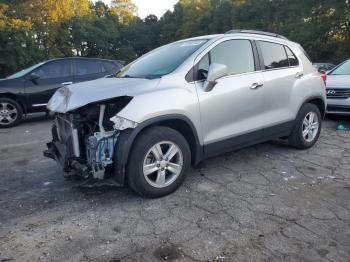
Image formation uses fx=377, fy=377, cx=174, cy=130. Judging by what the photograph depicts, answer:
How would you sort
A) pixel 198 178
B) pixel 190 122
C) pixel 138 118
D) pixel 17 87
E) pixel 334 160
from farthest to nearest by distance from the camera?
pixel 17 87 < pixel 334 160 < pixel 198 178 < pixel 190 122 < pixel 138 118

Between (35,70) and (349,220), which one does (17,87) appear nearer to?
(35,70)

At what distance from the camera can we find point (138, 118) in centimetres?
382

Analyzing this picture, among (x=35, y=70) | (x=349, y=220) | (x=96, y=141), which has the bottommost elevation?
(x=349, y=220)

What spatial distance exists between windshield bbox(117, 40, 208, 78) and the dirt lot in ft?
4.63

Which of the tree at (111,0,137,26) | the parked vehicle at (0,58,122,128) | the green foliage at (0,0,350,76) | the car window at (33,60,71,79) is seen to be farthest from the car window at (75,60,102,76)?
the tree at (111,0,137,26)

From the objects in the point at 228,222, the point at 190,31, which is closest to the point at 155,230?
the point at 228,222

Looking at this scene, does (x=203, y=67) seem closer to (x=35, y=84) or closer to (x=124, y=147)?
(x=124, y=147)

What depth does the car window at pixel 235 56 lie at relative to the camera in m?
4.67

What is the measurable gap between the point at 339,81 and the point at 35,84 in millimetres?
7249

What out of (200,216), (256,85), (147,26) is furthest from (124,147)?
(147,26)

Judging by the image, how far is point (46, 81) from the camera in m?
9.79

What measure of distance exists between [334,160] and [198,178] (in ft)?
6.79

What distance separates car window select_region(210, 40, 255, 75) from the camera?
4672 mm

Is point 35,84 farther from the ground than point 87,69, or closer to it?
closer to it
